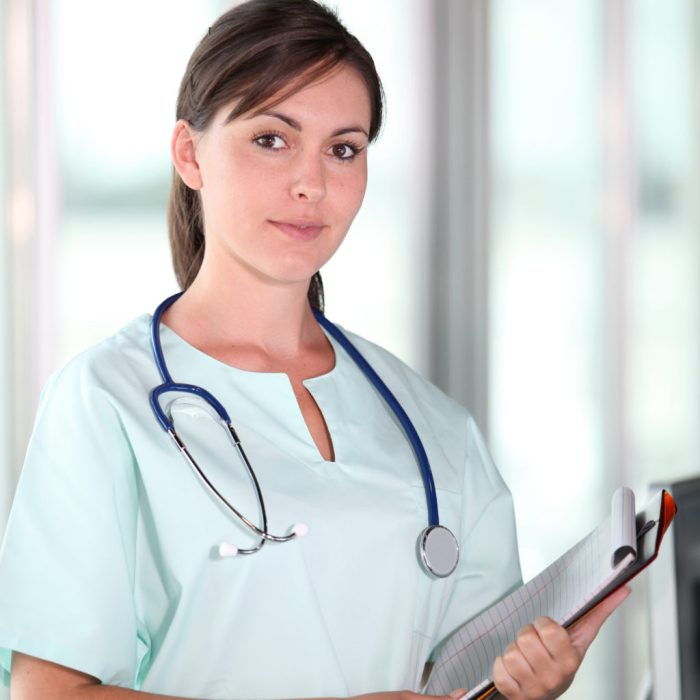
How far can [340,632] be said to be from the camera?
1.12 metres

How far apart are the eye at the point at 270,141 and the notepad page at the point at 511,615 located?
50cm

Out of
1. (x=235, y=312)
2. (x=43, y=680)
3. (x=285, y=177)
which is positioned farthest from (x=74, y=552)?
(x=285, y=177)

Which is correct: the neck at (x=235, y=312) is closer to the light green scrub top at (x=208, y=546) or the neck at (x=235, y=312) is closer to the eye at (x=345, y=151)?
the light green scrub top at (x=208, y=546)

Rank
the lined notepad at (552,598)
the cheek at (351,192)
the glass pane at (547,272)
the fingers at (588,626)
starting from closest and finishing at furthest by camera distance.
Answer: the lined notepad at (552,598) < the fingers at (588,626) < the cheek at (351,192) < the glass pane at (547,272)

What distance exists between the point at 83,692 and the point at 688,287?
2316 millimetres

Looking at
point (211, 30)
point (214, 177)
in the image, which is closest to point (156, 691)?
point (214, 177)

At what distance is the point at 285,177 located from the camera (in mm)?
1119

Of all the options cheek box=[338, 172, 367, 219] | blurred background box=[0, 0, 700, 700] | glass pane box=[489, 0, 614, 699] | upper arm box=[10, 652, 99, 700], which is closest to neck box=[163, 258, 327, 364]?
cheek box=[338, 172, 367, 219]

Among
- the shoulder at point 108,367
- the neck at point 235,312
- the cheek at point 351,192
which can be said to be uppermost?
the cheek at point 351,192

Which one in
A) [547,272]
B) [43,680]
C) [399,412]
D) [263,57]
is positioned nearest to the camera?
[43,680]

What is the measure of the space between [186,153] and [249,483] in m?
0.37

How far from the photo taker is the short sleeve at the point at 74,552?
1.01 m

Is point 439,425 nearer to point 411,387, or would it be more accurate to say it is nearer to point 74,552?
point 411,387

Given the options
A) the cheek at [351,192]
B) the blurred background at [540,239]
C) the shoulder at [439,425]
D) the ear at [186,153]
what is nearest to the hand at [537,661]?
the shoulder at [439,425]
